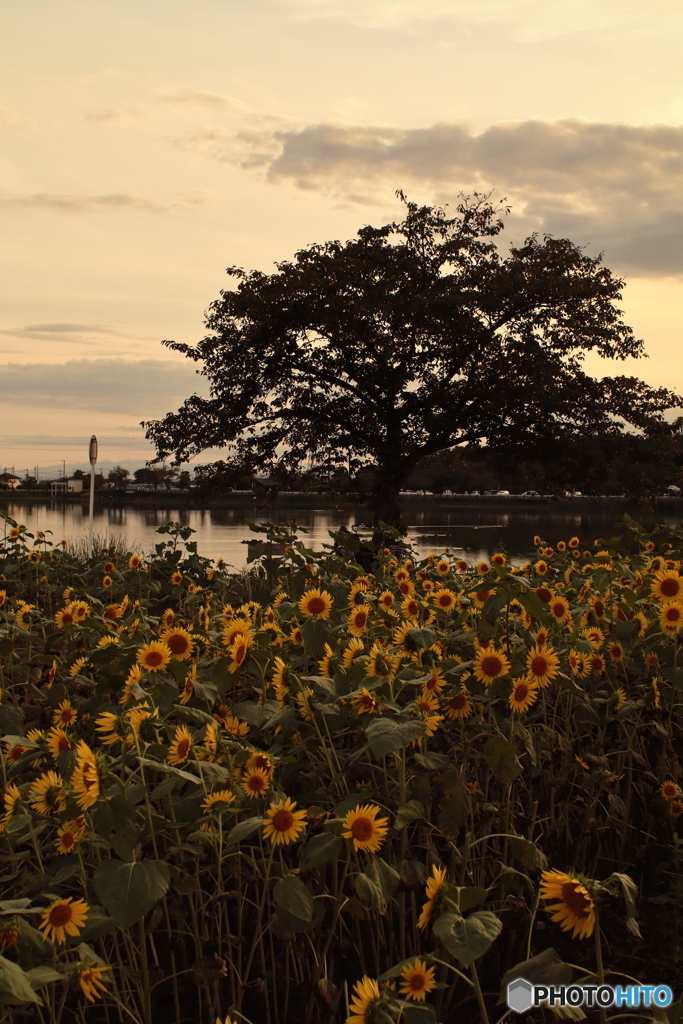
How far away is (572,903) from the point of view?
1.53m

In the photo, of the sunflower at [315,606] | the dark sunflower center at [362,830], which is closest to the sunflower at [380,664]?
the sunflower at [315,606]

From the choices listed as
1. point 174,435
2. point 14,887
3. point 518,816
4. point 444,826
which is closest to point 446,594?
point 518,816

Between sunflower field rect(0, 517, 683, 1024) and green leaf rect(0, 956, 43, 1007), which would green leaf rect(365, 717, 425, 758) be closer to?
sunflower field rect(0, 517, 683, 1024)

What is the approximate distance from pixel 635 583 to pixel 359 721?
2.17 m

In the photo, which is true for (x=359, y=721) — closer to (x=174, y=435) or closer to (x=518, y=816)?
(x=518, y=816)

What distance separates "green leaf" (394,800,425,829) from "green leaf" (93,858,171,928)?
1.92ft

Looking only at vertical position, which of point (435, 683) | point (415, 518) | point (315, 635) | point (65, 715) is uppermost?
point (315, 635)

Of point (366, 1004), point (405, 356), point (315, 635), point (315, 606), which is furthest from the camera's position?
point (405, 356)

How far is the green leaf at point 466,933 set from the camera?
1.59 metres

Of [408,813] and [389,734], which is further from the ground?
[389,734]

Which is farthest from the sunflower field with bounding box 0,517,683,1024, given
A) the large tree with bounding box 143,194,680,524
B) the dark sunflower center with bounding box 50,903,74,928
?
the large tree with bounding box 143,194,680,524

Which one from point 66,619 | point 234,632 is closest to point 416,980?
point 234,632

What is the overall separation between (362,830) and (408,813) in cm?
27

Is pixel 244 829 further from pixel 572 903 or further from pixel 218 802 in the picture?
pixel 572 903
